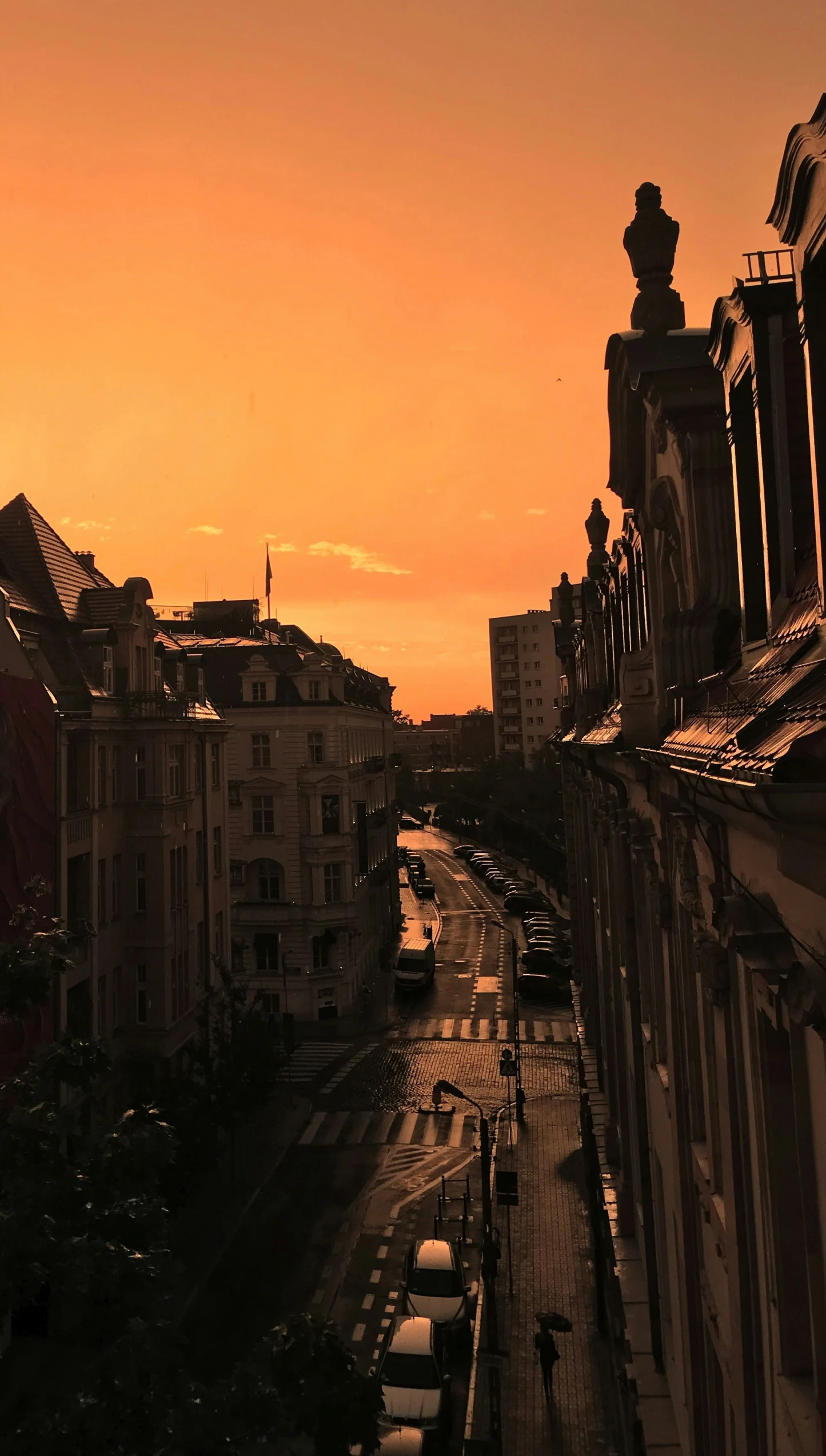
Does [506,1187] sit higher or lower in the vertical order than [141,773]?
lower

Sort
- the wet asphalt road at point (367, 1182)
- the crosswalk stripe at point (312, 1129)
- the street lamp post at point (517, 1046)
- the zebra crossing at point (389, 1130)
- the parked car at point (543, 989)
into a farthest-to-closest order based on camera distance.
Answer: the parked car at point (543, 989)
the street lamp post at point (517, 1046)
the crosswalk stripe at point (312, 1129)
the zebra crossing at point (389, 1130)
the wet asphalt road at point (367, 1182)

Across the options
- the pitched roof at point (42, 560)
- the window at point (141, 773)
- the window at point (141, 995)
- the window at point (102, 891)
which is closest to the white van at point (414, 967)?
the window at point (141, 995)

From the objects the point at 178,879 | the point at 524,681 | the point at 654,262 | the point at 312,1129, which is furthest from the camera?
the point at 524,681

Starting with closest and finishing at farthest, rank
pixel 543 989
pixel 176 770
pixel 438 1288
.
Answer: pixel 438 1288, pixel 176 770, pixel 543 989

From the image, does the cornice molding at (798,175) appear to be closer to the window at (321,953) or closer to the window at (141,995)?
the window at (141,995)

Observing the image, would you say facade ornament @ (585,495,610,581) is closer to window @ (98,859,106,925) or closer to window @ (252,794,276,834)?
window @ (98,859,106,925)

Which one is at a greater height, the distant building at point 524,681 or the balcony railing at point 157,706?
the distant building at point 524,681

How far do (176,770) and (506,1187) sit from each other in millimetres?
17444

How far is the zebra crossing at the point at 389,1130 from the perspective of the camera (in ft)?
120

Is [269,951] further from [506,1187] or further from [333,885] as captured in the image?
[506,1187]

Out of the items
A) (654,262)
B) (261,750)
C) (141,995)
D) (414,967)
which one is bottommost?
(414,967)

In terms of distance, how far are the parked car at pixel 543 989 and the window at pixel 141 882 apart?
1126 inches

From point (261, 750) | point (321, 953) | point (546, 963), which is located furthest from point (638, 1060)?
point (546, 963)

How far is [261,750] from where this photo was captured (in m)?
51.5
